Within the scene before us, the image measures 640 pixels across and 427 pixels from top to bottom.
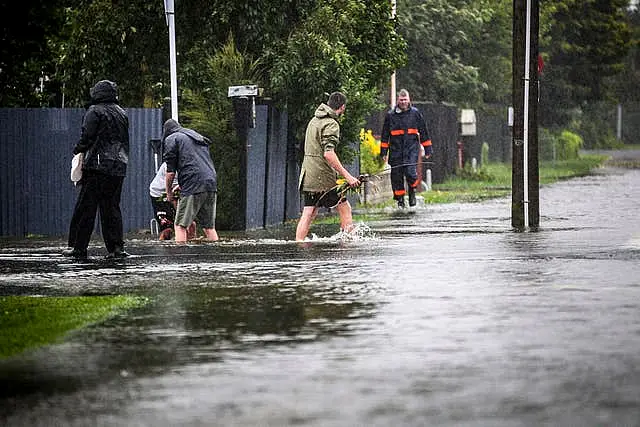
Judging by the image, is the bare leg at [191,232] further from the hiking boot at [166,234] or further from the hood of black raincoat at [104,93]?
the hood of black raincoat at [104,93]

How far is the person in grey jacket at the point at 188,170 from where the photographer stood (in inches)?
745

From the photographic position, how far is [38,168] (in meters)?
22.3

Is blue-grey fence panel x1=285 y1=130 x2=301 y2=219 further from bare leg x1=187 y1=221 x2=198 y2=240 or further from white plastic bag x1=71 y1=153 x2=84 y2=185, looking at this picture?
white plastic bag x1=71 y1=153 x2=84 y2=185

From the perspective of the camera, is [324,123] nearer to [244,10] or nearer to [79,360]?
[244,10]

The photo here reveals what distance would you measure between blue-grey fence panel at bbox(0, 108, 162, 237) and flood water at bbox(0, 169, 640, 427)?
398cm

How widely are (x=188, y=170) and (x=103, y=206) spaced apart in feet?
6.54

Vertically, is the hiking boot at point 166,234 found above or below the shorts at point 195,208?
below

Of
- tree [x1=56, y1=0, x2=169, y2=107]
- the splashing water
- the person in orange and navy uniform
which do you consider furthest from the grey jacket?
the person in orange and navy uniform

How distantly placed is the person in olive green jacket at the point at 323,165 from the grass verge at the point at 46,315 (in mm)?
6421

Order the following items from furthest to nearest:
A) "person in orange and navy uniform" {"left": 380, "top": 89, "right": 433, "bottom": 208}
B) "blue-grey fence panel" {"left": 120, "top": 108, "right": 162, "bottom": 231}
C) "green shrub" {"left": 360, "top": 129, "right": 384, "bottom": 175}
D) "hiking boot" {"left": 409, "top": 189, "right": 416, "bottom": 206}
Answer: "green shrub" {"left": 360, "top": 129, "right": 384, "bottom": 175} → "person in orange and navy uniform" {"left": 380, "top": 89, "right": 433, "bottom": 208} → "hiking boot" {"left": 409, "top": 189, "right": 416, "bottom": 206} → "blue-grey fence panel" {"left": 120, "top": 108, "right": 162, "bottom": 231}

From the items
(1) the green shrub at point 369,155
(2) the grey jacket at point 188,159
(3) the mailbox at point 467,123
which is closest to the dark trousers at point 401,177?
(1) the green shrub at point 369,155

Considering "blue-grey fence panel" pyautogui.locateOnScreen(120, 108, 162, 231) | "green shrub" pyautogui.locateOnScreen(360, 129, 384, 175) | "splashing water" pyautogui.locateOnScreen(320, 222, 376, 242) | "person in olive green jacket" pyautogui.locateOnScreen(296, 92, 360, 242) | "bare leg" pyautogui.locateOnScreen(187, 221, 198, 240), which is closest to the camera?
"person in olive green jacket" pyautogui.locateOnScreen(296, 92, 360, 242)

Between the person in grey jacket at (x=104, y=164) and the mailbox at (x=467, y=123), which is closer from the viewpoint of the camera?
the person in grey jacket at (x=104, y=164)

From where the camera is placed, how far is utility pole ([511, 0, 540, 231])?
71.0 ft
